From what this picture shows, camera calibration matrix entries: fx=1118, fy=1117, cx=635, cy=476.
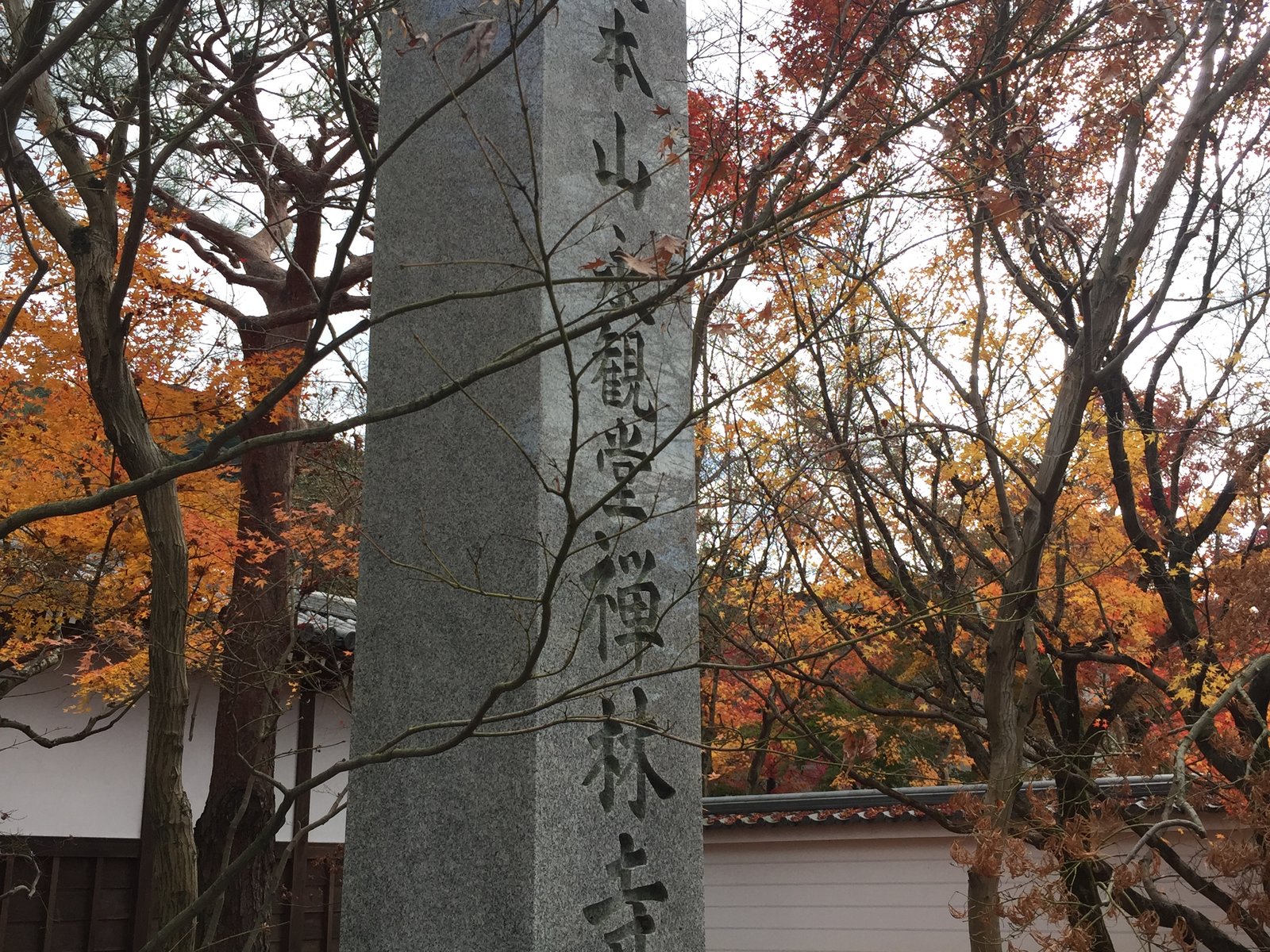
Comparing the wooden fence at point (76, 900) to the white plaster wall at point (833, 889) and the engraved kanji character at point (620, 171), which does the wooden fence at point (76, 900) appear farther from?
the engraved kanji character at point (620, 171)

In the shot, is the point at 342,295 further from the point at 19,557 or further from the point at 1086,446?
the point at 1086,446

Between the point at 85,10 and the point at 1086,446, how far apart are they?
6.75 m

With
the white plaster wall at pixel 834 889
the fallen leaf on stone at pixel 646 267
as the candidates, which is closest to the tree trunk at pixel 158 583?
the fallen leaf on stone at pixel 646 267

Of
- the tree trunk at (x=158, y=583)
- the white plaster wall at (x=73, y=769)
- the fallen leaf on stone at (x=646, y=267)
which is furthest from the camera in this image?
the white plaster wall at (x=73, y=769)

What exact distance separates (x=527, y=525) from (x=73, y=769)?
632 cm

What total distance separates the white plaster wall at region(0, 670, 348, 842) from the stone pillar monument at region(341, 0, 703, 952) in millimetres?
4219

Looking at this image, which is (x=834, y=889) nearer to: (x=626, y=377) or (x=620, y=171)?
(x=626, y=377)

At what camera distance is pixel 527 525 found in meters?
3.59

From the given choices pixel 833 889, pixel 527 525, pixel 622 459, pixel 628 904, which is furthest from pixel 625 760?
pixel 833 889

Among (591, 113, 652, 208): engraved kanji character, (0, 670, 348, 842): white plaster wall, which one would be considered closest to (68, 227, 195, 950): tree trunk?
(591, 113, 652, 208): engraved kanji character

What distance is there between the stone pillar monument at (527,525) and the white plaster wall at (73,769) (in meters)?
4.22

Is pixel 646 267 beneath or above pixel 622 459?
above

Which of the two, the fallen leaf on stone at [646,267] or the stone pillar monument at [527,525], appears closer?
the fallen leaf on stone at [646,267]

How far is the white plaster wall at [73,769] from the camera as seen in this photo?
789 centimetres
